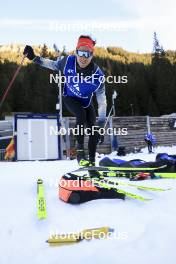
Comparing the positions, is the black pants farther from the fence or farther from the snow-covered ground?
the fence

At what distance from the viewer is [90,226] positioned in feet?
9.96

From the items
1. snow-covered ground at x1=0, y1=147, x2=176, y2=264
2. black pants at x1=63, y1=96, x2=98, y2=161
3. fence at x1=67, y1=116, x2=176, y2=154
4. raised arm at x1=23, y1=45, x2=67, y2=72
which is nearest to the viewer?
snow-covered ground at x1=0, y1=147, x2=176, y2=264

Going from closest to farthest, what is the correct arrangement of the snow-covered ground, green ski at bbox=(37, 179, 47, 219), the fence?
the snow-covered ground, green ski at bbox=(37, 179, 47, 219), the fence

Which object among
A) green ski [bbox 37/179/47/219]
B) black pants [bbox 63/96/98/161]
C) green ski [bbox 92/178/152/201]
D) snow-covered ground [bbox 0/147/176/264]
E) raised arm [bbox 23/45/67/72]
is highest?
raised arm [bbox 23/45/67/72]

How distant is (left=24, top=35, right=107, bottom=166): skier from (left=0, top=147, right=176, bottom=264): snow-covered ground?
1.06 metres

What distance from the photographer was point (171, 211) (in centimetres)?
322

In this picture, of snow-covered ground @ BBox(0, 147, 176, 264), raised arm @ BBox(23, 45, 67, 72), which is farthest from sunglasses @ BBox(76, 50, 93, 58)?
snow-covered ground @ BBox(0, 147, 176, 264)

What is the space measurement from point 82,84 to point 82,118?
1.75 feet

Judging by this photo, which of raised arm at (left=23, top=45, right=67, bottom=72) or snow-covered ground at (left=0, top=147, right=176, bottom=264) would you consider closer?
snow-covered ground at (left=0, top=147, right=176, bottom=264)

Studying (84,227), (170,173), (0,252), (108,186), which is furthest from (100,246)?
(170,173)

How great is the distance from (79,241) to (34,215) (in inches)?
31.1

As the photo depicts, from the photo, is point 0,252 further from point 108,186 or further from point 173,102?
point 173,102

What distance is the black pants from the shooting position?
4824 millimetres

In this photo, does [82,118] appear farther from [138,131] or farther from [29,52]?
[138,131]
